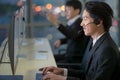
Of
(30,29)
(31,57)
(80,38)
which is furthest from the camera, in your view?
(30,29)

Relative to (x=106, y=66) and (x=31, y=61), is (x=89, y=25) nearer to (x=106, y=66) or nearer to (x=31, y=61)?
(x=106, y=66)

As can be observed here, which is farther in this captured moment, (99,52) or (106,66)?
(99,52)

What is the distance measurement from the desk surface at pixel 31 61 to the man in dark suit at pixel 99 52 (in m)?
0.21

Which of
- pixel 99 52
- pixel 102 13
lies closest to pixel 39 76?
pixel 99 52

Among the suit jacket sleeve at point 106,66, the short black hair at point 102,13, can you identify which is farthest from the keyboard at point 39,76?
the short black hair at point 102,13

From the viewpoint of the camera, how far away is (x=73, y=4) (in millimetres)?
3648

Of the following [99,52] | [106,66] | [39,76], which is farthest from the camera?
[39,76]

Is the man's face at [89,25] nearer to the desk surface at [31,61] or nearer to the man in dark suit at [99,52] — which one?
the man in dark suit at [99,52]

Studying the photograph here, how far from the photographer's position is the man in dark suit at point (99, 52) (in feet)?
5.77

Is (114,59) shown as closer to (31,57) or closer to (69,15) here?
(31,57)

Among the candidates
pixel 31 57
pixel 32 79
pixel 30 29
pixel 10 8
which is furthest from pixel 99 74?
pixel 10 8

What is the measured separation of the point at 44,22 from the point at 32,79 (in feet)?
10.5

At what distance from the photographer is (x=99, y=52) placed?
1871 mm

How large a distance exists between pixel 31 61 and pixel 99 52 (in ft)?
3.21
